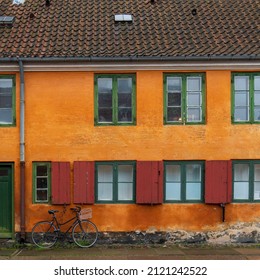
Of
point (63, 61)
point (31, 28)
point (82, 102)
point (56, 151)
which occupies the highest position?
point (31, 28)

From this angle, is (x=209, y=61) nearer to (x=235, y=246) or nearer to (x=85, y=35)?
(x=85, y=35)

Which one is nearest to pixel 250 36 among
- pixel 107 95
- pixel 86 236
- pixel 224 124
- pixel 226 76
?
pixel 226 76

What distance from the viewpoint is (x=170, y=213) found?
1484 cm

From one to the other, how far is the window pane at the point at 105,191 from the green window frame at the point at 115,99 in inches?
67.4

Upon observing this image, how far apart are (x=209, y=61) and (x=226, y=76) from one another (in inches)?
25.5

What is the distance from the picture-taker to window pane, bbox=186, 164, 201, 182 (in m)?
15.0

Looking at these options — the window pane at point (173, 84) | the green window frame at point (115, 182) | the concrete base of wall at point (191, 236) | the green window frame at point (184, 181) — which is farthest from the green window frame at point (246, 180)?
the green window frame at point (115, 182)

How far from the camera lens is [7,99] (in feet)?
49.1

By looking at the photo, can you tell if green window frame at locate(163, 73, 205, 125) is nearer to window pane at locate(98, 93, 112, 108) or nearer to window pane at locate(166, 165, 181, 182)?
window pane at locate(166, 165, 181, 182)

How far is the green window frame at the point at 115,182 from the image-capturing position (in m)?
14.9

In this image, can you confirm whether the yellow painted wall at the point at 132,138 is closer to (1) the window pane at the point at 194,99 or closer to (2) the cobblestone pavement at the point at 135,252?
(1) the window pane at the point at 194,99

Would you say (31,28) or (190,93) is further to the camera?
(31,28)

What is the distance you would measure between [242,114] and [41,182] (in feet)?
19.3

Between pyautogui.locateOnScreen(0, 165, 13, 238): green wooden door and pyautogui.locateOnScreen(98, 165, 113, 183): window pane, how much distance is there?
245cm
